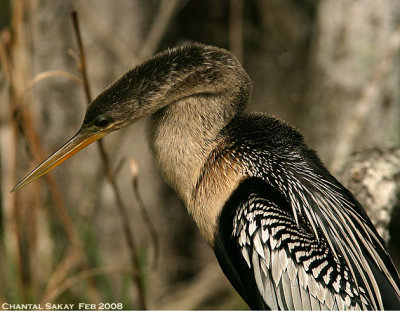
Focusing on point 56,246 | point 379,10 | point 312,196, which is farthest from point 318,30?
point 56,246

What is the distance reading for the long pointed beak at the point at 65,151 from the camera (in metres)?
2.08

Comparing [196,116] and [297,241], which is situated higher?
[196,116]

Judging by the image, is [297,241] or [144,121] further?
[144,121]

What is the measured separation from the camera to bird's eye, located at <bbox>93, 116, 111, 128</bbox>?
79.6 inches

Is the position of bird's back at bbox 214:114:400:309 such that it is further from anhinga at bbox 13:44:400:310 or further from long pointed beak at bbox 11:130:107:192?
long pointed beak at bbox 11:130:107:192

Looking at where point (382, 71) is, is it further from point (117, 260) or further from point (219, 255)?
point (117, 260)

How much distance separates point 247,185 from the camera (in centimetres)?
209

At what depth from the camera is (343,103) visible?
4.01 meters

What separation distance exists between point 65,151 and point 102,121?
0.72ft

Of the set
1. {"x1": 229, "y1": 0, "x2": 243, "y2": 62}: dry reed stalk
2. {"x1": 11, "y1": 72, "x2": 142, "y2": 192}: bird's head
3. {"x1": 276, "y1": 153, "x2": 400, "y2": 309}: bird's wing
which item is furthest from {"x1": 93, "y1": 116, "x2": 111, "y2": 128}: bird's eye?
{"x1": 229, "y1": 0, "x2": 243, "y2": 62}: dry reed stalk

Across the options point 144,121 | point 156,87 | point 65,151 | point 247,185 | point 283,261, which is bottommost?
point 283,261

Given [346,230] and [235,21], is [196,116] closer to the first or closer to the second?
[346,230]

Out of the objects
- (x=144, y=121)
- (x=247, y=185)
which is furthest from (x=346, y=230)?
(x=144, y=121)

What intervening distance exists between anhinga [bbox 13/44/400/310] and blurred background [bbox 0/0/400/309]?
1247 millimetres
